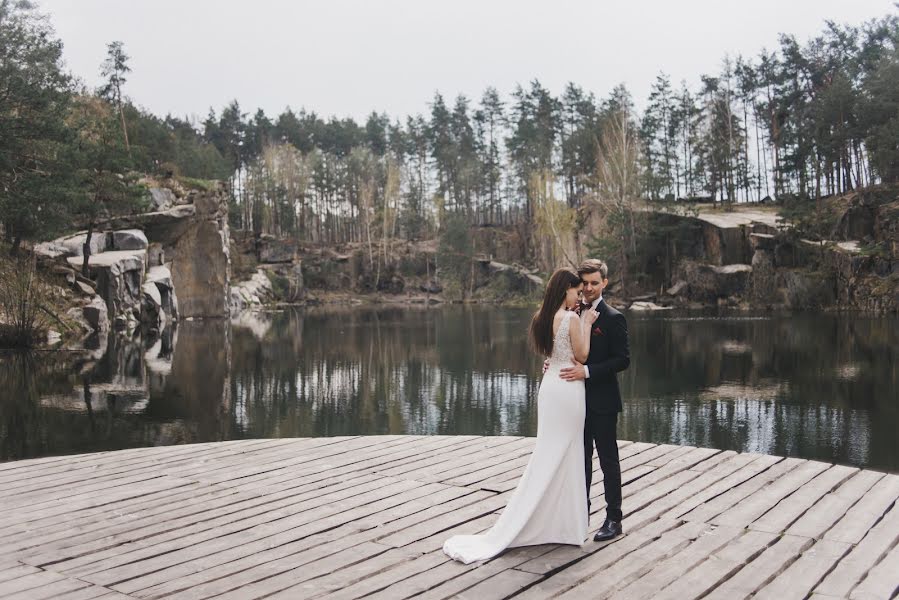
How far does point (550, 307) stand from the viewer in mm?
4512

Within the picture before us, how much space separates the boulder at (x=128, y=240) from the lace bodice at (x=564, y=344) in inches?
1553

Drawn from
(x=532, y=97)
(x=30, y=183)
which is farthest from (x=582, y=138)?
(x=30, y=183)

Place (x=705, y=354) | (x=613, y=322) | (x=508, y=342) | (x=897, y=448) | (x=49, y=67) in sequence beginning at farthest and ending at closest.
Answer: (x=49, y=67) → (x=508, y=342) → (x=705, y=354) → (x=897, y=448) → (x=613, y=322)

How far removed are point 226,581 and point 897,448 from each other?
9.92 meters

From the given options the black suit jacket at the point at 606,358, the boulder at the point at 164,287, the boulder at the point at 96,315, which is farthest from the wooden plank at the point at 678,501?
the boulder at the point at 164,287

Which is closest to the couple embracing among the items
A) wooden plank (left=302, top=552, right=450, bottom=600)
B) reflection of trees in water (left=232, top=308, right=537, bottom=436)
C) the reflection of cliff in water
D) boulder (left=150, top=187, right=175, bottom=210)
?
wooden plank (left=302, top=552, right=450, bottom=600)

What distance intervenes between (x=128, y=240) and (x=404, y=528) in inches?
1547

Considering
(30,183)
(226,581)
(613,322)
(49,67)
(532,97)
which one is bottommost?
(226,581)

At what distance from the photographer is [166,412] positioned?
44.4 feet

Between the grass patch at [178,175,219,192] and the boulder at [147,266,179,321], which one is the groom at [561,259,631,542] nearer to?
the boulder at [147,266,179,321]

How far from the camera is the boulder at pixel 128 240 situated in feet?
130

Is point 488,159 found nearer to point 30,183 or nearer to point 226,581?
point 30,183

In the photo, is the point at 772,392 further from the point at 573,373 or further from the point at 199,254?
the point at 199,254

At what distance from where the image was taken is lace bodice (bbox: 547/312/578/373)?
4480mm
